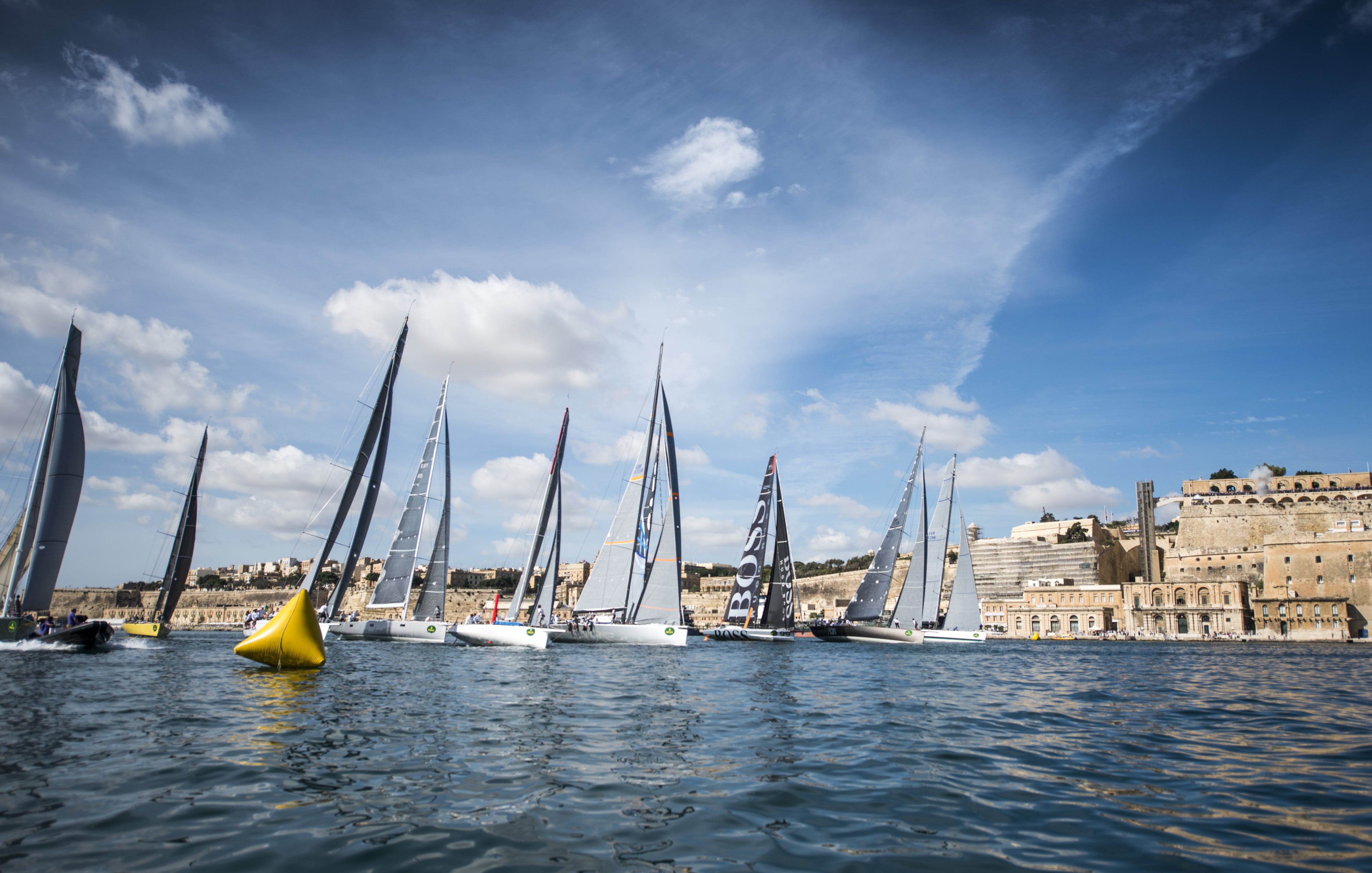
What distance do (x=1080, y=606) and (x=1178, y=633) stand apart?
9967mm

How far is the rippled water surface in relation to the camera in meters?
5.19

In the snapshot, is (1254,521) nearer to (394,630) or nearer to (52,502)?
(394,630)

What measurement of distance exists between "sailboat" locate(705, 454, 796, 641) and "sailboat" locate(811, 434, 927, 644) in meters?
3.71

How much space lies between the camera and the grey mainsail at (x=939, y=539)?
5328 cm

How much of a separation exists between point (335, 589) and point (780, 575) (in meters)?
30.6

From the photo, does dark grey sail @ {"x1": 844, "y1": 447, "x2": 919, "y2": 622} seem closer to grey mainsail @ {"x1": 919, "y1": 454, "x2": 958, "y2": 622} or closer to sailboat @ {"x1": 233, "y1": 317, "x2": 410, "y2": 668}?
grey mainsail @ {"x1": 919, "y1": 454, "x2": 958, "y2": 622}

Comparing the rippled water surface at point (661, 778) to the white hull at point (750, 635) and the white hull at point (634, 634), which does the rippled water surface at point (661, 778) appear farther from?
the white hull at point (750, 635)

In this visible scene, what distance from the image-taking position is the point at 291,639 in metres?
17.9

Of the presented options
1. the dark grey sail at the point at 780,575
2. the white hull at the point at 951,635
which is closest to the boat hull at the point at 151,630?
the dark grey sail at the point at 780,575

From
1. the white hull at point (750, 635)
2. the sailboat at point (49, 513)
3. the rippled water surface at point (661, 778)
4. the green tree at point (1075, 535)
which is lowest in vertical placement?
the white hull at point (750, 635)

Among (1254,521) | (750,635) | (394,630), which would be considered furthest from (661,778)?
(1254,521)

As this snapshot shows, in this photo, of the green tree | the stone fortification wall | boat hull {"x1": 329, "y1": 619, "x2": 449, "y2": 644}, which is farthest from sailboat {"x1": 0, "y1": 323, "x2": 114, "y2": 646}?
the green tree

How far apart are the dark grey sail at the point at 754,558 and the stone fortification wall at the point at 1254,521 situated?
2440 inches

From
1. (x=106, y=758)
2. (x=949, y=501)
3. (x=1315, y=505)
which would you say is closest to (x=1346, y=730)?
(x=106, y=758)
